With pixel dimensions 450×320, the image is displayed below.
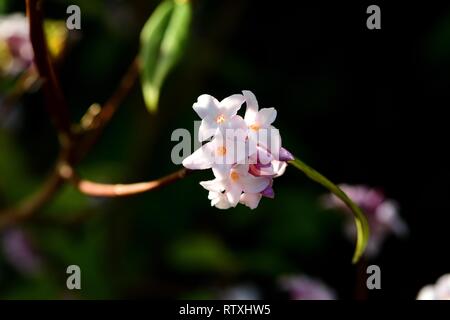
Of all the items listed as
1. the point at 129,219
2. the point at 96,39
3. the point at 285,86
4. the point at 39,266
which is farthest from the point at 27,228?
the point at 285,86

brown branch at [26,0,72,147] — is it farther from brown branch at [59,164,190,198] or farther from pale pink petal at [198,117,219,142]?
pale pink petal at [198,117,219,142]

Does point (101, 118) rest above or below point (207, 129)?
above

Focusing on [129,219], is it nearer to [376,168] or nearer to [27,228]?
[27,228]

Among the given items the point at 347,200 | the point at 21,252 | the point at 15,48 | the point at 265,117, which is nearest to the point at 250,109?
the point at 265,117

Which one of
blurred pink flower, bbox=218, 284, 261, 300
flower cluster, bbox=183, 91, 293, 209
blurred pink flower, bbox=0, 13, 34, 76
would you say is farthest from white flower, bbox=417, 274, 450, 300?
blurred pink flower, bbox=0, 13, 34, 76

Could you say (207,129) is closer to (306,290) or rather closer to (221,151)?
(221,151)

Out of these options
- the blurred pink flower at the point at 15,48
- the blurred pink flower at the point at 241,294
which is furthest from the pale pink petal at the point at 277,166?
the blurred pink flower at the point at 241,294
